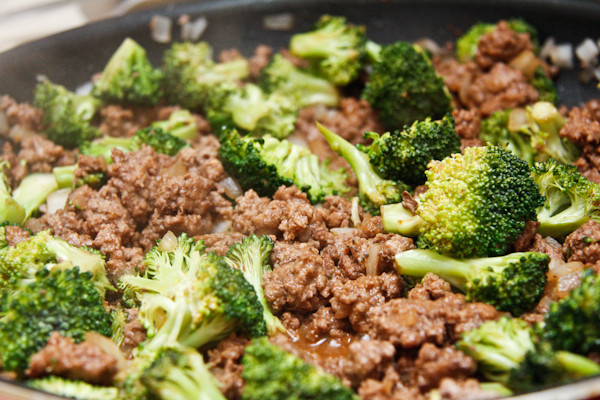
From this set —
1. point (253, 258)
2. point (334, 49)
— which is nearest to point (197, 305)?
point (253, 258)

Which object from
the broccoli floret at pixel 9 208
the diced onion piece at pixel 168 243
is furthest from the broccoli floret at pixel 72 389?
the broccoli floret at pixel 9 208

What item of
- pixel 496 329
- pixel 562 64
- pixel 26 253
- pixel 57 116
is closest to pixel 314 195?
pixel 496 329

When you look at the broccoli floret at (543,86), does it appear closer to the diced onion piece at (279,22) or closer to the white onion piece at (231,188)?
the diced onion piece at (279,22)

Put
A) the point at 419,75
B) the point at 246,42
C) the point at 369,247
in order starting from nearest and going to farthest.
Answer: the point at 369,247, the point at 419,75, the point at 246,42

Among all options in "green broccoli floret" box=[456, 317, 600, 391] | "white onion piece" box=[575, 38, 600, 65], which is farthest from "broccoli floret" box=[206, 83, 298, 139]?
"white onion piece" box=[575, 38, 600, 65]

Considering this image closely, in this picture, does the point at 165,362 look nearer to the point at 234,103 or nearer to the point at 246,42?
the point at 234,103
